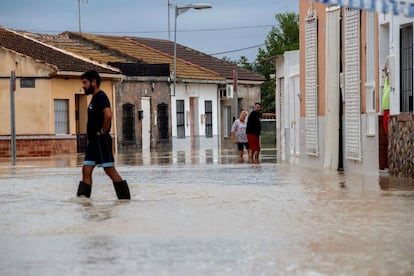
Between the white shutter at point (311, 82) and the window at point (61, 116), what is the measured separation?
65.0 ft

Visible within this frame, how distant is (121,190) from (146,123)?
38.1 m

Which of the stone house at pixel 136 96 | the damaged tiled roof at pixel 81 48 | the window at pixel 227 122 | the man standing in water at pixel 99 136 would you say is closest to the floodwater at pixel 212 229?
the man standing in water at pixel 99 136

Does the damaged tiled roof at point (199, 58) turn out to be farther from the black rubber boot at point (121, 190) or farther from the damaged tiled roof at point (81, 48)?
the black rubber boot at point (121, 190)

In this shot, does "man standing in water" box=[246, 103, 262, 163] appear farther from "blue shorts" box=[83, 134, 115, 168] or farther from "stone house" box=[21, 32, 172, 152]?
"stone house" box=[21, 32, 172, 152]

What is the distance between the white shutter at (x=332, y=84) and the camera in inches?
959

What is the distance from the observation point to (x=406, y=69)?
67.4 feet

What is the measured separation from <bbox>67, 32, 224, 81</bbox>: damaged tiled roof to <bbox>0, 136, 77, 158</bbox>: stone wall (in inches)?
455

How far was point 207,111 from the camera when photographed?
58781 mm

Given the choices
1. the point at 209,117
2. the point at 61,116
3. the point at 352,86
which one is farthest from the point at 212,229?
the point at 209,117

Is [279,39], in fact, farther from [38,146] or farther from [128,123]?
[38,146]

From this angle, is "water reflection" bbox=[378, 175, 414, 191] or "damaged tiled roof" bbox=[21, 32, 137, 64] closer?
"water reflection" bbox=[378, 175, 414, 191]

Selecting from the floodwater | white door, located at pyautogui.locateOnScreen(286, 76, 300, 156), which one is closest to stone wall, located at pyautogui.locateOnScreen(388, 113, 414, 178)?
the floodwater

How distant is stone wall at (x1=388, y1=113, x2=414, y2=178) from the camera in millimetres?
19641

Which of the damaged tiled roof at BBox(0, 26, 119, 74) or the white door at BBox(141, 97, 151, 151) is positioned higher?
the damaged tiled roof at BBox(0, 26, 119, 74)
